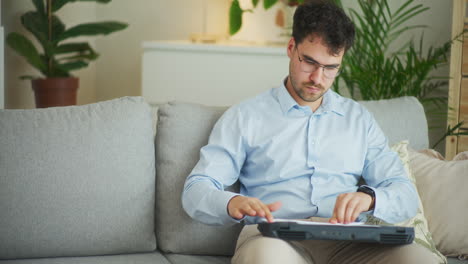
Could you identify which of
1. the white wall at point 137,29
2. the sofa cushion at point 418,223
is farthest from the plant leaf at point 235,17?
the sofa cushion at point 418,223

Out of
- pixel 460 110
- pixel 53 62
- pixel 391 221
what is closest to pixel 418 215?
pixel 391 221

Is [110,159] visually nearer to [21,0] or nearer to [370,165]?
[370,165]

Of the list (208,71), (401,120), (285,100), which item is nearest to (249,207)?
(285,100)

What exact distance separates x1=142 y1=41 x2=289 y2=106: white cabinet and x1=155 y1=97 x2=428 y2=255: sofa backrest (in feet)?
6.65

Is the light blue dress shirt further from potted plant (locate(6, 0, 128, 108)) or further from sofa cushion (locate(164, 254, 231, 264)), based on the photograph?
potted plant (locate(6, 0, 128, 108))

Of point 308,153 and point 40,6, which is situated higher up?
point 40,6

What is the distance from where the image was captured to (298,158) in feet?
6.45

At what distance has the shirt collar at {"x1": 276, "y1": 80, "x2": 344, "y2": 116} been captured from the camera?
2012mm

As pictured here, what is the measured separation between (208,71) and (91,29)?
1.12 metres

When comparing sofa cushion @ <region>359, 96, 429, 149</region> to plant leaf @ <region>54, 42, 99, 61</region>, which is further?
plant leaf @ <region>54, 42, 99, 61</region>

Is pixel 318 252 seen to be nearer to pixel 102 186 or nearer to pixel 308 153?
pixel 308 153

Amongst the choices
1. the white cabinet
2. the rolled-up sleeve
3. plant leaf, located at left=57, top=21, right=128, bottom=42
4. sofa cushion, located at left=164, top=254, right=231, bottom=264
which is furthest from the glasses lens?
plant leaf, located at left=57, top=21, right=128, bottom=42

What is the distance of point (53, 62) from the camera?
4.77 meters

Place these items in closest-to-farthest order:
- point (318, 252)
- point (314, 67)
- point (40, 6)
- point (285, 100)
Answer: point (318, 252)
point (314, 67)
point (285, 100)
point (40, 6)
